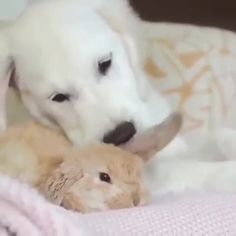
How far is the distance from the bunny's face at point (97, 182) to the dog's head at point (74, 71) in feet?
0.70

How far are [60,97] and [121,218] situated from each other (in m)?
0.46

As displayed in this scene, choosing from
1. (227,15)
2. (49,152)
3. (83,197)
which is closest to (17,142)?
(49,152)

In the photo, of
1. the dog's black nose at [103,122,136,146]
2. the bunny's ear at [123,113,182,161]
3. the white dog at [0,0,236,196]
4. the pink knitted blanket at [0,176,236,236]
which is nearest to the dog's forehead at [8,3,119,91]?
the white dog at [0,0,236,196]

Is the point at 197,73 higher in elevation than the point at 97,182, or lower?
lower

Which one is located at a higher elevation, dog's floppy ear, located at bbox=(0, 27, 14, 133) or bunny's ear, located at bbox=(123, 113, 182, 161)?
bunny's ear, located at bbox=(123, 113, 182, 161)

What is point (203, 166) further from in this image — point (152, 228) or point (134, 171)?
point (152, 228)

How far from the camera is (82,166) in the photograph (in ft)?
2.95

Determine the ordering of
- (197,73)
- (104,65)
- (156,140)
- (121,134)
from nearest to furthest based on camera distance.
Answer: (156,140) → (121,134) → (104,65) → (197,73)

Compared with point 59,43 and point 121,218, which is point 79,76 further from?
point 121,218

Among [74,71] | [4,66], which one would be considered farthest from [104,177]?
[4,66]

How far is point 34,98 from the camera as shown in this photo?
1.26 m

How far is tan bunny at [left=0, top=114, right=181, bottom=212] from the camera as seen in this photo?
2.87ft

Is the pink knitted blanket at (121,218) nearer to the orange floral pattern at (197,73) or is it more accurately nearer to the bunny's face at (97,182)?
the bunny's face at (97,182)

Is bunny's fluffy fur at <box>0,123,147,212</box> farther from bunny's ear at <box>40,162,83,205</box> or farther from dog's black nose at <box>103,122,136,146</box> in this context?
dog's black nose at <box>103,122,136,146</box>
